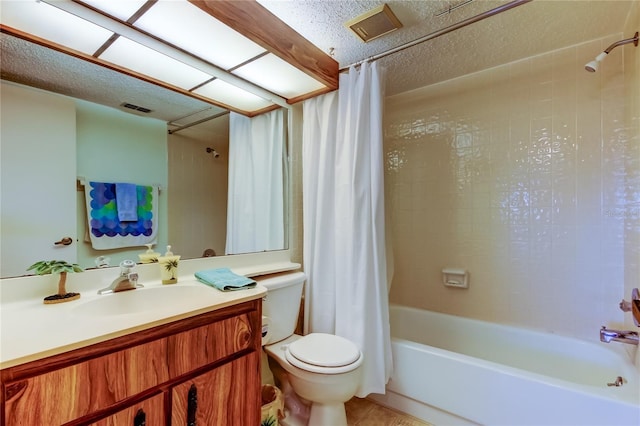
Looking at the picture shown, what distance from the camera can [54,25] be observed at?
1140mm

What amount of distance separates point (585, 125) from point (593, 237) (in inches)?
27.5

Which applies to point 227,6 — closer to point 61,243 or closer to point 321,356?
point 61,243

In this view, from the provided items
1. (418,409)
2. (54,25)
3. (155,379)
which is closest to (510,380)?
(418,409)

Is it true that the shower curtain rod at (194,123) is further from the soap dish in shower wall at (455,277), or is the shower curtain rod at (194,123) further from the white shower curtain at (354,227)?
the soap dish in shower wall at (455,277)

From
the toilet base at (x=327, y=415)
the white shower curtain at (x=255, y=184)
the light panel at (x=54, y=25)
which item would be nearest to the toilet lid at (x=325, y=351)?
the toilet base at (x=327, y=415)

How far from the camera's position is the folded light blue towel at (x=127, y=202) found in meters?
1.33

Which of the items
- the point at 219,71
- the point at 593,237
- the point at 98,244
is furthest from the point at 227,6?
the point at 593,237

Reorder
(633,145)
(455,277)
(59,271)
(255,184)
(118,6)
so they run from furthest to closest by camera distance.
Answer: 1. (455,277)
2. (255,184)
3. (633,145)
4. (118,6)
5. (59,271)

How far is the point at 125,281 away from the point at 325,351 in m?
0.98

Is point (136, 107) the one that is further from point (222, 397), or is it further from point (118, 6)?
point (222, 397)

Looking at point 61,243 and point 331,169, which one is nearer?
point 61,243

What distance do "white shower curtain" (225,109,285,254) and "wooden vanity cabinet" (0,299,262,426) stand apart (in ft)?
2.33

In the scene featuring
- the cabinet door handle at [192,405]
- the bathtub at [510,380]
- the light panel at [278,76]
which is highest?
the light panel at [278,76]

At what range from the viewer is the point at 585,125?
182 centimetres
